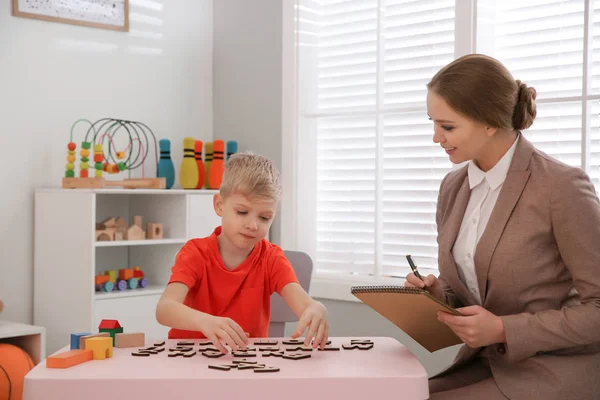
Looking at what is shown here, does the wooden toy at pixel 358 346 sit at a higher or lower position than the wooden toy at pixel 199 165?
lower

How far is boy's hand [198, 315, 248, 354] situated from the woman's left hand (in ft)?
1.54

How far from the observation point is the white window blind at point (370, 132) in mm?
3289

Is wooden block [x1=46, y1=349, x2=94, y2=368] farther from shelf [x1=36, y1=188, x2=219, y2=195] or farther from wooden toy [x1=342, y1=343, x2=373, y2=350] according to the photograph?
shelf [x1=36, y1=188, x2=219, y2=195]

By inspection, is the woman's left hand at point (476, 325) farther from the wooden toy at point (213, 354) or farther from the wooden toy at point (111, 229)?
the wooden toy at point (111, 229)

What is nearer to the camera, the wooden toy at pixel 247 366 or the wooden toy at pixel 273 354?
the wooden toy at pixel 247 366

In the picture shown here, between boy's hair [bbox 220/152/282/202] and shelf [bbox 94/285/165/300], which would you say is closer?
boy's hair [bbox 220/152/282/202]

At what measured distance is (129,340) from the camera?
1.78 meters

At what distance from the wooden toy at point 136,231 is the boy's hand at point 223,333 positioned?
6.09 ft

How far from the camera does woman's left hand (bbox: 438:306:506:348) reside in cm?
174

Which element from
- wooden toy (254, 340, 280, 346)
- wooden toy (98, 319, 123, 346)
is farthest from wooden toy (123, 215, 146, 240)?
wooden toy (254, 340, 280, 346)

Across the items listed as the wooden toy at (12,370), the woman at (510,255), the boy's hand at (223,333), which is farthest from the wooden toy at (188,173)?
the boy's hand at (223,333)

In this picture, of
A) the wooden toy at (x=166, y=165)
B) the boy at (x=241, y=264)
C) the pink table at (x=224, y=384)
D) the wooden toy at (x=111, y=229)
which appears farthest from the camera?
the wooden toy at (x=166, y=165)

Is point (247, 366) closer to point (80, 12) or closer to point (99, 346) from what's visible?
point (99, 346)

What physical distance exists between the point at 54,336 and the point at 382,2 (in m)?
2.11
